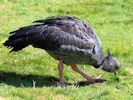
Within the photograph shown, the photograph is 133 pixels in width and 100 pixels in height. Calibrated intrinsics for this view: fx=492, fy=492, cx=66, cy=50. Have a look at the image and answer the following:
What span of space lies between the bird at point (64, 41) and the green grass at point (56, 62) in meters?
0.51

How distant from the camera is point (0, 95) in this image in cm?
801

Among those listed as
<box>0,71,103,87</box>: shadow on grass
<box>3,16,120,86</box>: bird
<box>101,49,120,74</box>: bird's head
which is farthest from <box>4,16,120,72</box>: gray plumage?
<box>0,71,103,87</box>: shadow on grass

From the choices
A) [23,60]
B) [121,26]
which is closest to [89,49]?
[23,60]

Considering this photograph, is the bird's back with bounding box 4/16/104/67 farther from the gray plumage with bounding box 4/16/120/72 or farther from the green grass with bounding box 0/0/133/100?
the green grass with bounding box 0/0/133/100

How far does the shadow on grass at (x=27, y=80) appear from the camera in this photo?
29.8 ft

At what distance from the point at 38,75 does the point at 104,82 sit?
132 centimetres

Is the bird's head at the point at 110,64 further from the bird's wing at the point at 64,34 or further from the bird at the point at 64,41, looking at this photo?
the bird's wing at the point at 64,34

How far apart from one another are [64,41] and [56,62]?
1523 millimetres

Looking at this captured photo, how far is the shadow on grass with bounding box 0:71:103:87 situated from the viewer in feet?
29.8

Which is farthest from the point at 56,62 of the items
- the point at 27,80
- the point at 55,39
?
the point at 55,39

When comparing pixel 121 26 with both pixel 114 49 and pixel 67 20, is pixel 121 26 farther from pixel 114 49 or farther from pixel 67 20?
pixel 67 20

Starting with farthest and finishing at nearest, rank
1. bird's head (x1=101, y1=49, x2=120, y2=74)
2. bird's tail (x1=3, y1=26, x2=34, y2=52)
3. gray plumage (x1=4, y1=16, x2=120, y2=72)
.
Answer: bird's head (x1=101, y1=49, x2=120, y2=74), bird's tail (x1=3, y1=26, x2=34, y2=52), gray plumage (x1=4, y1=16, x2=120, y2=72)

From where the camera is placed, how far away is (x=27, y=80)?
9336 mm

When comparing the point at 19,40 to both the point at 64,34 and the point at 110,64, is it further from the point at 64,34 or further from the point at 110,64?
the point at 110,64
